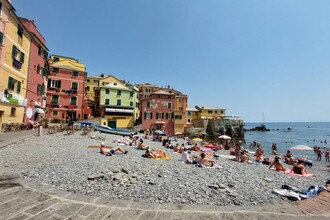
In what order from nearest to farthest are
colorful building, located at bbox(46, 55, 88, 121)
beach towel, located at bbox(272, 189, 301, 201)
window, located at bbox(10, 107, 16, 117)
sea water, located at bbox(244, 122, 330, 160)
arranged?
beach towel, located at bbox(272, 189, 301, 201) → window, located at bbox(10, 107, 16, 117) → sea water, located at bbox(244, 122, 330, 160) → colorful building, located at bbox(46, 55, 88, 121)

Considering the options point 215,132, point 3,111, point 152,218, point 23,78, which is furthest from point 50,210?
point 215,132

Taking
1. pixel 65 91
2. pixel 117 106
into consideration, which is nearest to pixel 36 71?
pixel 65 91

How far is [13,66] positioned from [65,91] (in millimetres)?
17477

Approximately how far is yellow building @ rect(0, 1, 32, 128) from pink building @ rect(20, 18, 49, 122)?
1109mm

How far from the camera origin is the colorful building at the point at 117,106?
41.3 m

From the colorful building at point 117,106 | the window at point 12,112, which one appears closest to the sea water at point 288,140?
the colorful building at point 117,106

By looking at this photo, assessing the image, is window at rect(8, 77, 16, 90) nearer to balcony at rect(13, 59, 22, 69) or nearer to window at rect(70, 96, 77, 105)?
balcony at rect(13, 59, 22, 69)

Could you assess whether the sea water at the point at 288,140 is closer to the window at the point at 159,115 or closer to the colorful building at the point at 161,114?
the colorful building at the point at 161,114

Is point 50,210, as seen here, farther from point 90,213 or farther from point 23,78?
point 23,78

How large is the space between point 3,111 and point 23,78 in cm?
589

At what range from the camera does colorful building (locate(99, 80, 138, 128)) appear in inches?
1625

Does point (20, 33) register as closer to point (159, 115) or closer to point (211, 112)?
point (159, 115)

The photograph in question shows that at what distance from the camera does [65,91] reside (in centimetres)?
3641

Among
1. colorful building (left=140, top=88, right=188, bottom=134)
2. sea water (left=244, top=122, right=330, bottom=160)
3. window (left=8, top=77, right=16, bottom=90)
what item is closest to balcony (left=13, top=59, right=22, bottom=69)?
window (left=8, top=77, right=16, bottom=90)
